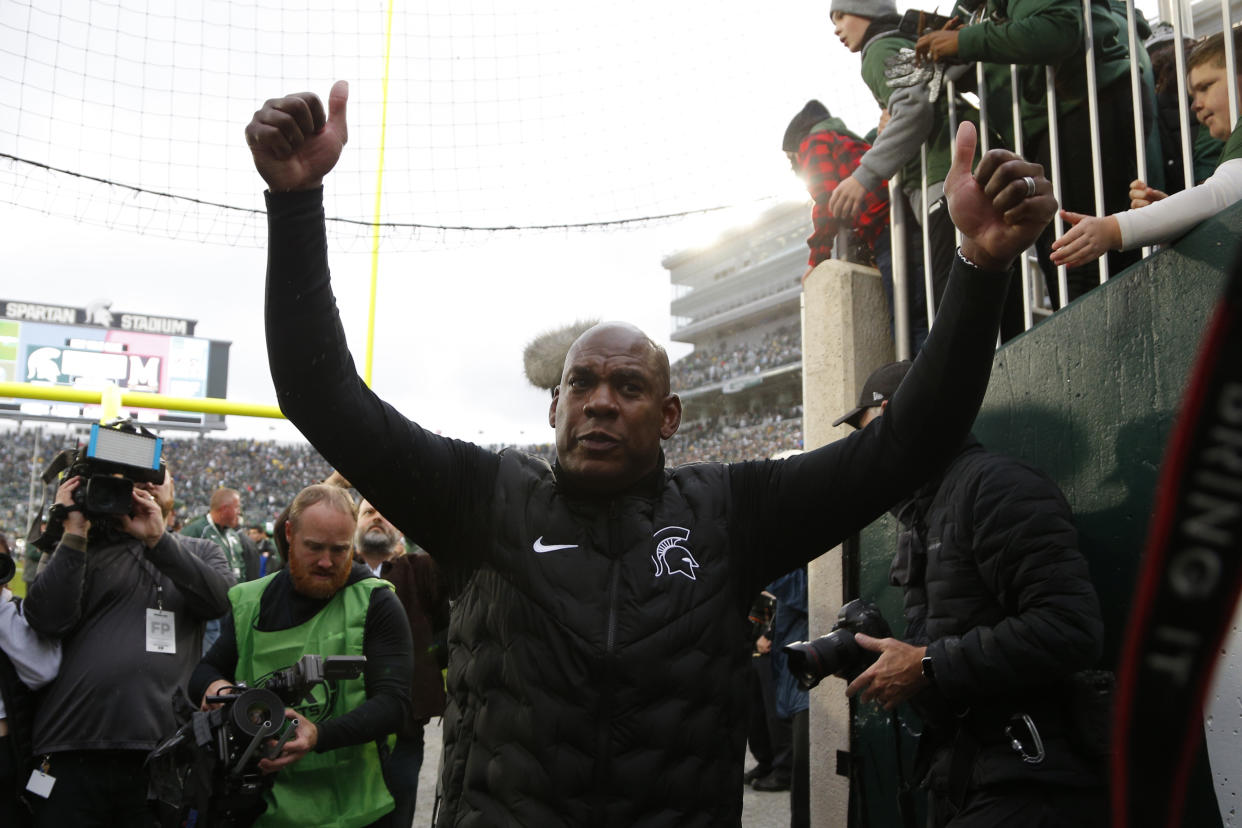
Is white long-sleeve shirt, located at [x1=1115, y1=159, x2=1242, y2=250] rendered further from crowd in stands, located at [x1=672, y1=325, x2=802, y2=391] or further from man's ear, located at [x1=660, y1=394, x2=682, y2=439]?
crowd in stands, located at [x1=672, y1=325, x2=802, y2=391]

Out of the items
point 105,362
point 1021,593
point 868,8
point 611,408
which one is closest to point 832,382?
point 868,8

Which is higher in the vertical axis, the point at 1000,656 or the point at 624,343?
the point at 624,343

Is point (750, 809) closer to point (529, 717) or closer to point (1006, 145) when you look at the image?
point (1006, 145)

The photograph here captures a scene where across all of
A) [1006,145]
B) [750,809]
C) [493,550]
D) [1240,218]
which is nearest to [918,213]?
[1006,145]

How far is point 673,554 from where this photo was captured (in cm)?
184

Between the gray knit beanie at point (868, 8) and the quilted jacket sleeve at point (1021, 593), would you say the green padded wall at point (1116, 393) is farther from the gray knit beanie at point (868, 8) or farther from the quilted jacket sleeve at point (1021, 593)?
the gray knit beanie at point (868, 8)

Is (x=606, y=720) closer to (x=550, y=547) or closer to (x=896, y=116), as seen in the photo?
(x=550, y=547)

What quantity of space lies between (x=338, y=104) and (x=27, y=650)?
2.85m

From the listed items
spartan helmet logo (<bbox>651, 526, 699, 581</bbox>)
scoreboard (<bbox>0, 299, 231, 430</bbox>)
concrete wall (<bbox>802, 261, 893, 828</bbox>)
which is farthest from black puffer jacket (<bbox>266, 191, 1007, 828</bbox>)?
scoreboard (<bbox>0, 299, 231, 430</bbox>)

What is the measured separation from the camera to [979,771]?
2.34 m

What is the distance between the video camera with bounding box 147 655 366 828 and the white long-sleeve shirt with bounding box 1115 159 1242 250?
244 cm

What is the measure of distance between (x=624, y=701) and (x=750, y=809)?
187 inches

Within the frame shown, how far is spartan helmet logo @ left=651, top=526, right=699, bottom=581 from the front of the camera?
1.82 metres

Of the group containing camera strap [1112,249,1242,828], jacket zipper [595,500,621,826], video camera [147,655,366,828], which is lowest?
video camera [147,655,366,828]
